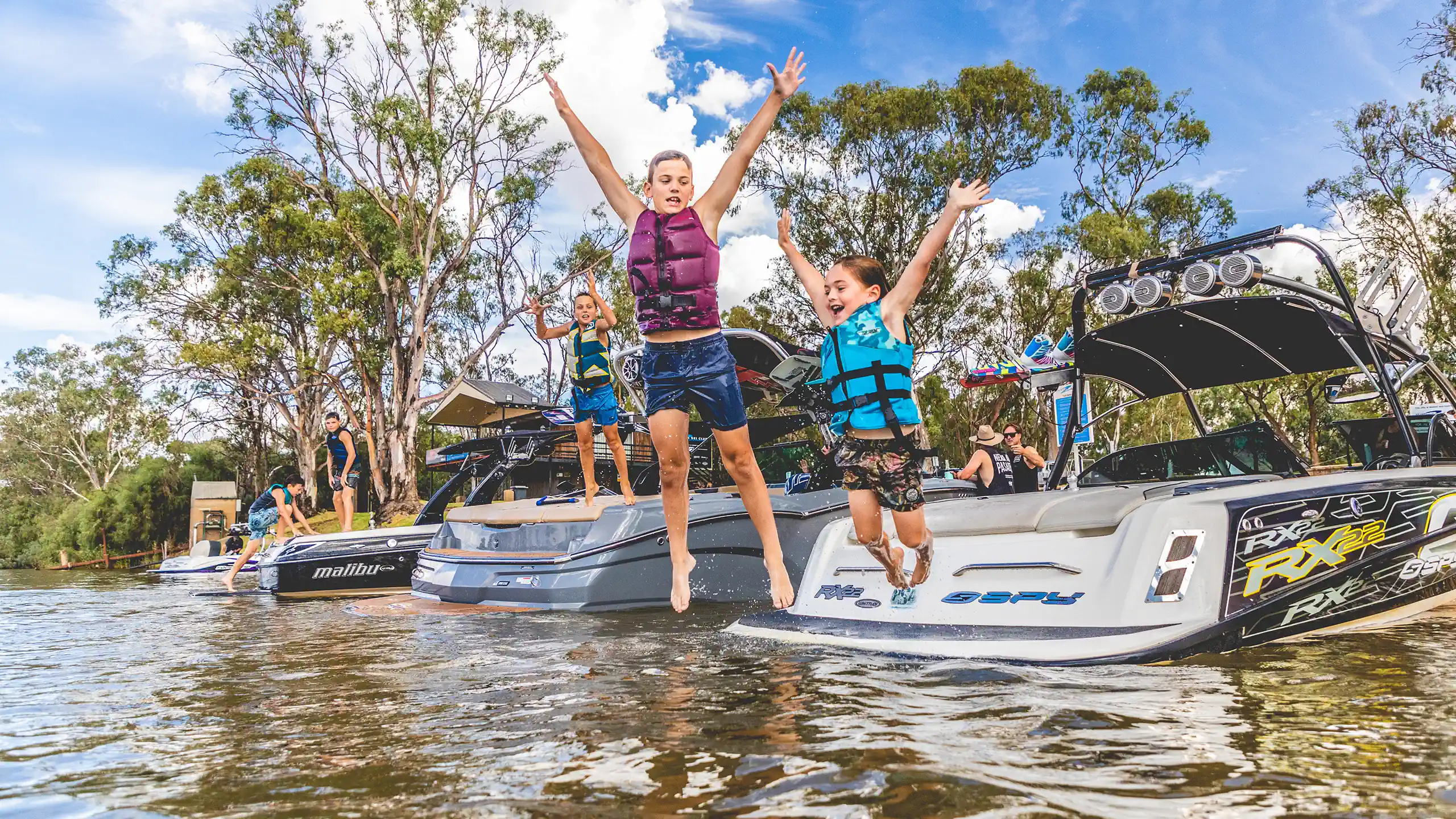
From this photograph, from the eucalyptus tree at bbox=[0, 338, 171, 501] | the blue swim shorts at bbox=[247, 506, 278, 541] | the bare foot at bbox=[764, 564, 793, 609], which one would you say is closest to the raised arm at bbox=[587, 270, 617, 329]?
the bare foot at bbox=[764, 564, 793, 609]

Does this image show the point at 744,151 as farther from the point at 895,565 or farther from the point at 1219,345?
the point at 1219,345

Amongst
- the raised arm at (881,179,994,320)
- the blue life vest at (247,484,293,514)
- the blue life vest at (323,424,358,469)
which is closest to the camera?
the raised arm at (881,179,994,320)

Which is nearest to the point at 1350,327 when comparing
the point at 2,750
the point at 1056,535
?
the point at 1056,535

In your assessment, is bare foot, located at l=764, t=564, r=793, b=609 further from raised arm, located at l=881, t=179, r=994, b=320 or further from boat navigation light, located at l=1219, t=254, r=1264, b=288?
boat navigation light, located at l=1219, t=254, r=1264, b=288

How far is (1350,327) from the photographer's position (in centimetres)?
599

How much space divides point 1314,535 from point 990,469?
468cm

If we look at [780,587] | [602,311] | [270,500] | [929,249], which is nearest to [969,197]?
[929,249]

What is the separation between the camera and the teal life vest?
7.84m

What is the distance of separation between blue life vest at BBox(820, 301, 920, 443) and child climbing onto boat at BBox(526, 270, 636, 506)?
3.62m

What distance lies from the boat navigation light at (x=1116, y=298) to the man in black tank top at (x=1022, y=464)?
3.20 metres

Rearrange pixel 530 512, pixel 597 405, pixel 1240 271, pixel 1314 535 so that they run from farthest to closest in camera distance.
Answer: pixel 530 512 → pixel 597 405 → pixel 1240 271 → pixel 1314 535

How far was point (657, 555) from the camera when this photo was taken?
8.09 meters

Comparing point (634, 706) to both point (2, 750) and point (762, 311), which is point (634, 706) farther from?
point (762, 311)

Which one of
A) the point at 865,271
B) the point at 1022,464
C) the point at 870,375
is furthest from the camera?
the point at 1022,464
